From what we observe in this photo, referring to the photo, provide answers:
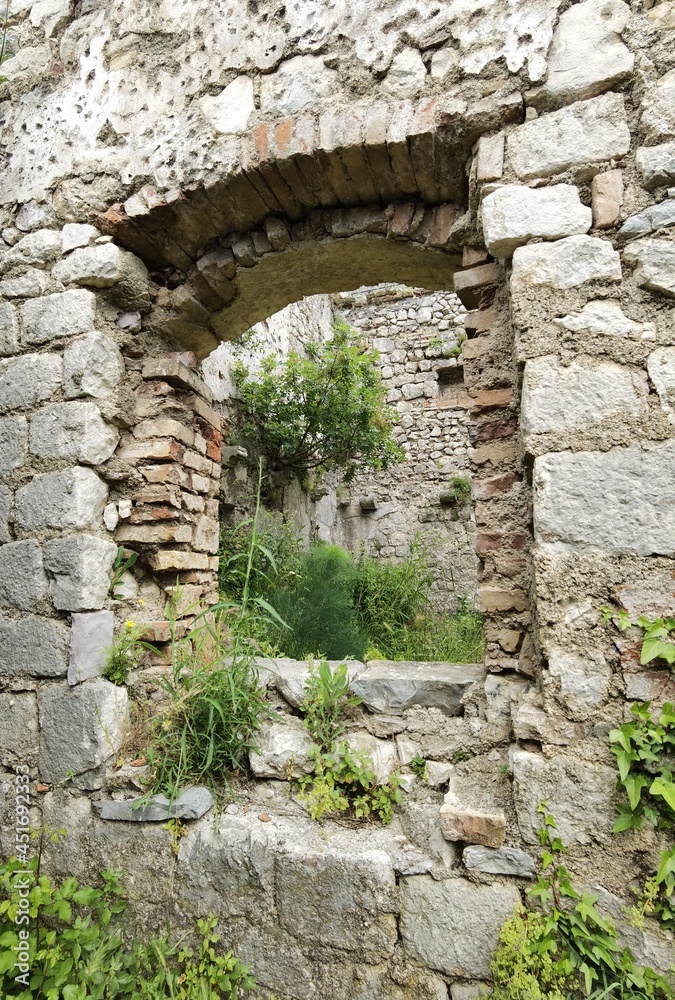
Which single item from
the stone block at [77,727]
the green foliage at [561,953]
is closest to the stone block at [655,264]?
the green foliage at [561,953]

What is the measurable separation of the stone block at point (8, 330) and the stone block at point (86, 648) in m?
1.17

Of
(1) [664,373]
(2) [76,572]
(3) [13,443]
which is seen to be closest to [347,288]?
(1) [664,373]

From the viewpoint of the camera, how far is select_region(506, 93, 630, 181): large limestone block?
1583 mm

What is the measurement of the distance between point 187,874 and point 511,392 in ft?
6.19

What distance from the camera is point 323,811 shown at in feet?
5.55

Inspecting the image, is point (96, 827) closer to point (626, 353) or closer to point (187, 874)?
point (187, 874)

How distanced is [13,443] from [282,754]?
5.18ft

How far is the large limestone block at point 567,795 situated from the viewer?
4.47 feet

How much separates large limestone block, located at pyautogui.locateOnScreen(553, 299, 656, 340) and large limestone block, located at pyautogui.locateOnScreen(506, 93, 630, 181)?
0.46 metres

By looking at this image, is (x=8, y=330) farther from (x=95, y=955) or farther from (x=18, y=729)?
(x=95, y=955)

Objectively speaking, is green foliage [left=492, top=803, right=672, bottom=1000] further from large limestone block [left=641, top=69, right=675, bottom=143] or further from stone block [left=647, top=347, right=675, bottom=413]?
Answer: large limestone block [left=641, top=69, right=675, bottom=143]

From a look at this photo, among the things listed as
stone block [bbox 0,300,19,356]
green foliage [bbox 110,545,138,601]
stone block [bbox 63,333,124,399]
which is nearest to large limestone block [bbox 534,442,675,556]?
green foliage [bbox 110,545,138,601]

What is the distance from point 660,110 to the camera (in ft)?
5.02

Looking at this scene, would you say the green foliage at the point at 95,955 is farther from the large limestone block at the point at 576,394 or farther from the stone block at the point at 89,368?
the large limestone block at the point at 576,394
